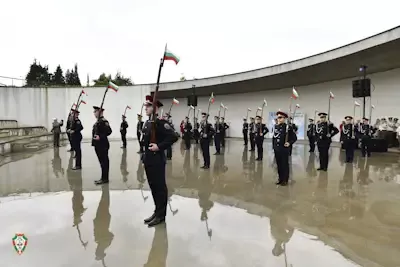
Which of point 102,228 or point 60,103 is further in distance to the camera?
point 60,103

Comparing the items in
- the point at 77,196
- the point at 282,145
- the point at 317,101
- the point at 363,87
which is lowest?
the point at 77,196

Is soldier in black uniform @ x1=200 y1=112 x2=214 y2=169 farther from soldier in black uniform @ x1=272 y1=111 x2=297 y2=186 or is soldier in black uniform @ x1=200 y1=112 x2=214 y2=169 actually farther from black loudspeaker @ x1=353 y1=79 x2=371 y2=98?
black loudspeaker @ x1=353 y1=79 x2=371 y2=98

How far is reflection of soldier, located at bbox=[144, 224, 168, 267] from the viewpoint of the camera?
10.5 feet

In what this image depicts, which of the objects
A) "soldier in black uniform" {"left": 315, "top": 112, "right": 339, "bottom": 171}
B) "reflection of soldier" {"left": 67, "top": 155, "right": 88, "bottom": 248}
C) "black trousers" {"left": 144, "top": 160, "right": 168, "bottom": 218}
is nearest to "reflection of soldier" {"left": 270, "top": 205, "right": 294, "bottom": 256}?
"black trousers" {"left": 144, "top": 160, "right": 168, "bottom": 218}

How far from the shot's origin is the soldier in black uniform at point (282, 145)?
700cm

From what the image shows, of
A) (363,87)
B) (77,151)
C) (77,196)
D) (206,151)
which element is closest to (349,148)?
(363,87)

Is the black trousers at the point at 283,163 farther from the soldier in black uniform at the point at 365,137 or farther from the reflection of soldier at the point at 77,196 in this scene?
the soldier in black uniform at the point at 365,137

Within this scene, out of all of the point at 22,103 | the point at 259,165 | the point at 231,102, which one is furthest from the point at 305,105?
the point at 22,103

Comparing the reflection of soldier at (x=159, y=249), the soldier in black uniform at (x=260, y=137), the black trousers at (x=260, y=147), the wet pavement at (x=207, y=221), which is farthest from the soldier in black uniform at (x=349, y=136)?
the reflection of soldier at (x=159, y=249)

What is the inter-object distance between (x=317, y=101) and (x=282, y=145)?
607 inches

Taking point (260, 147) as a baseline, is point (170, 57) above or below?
above

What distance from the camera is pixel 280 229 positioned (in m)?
4.21

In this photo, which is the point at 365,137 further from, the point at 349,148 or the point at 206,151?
the point at 206,151

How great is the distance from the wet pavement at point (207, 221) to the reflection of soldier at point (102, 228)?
0.01m
